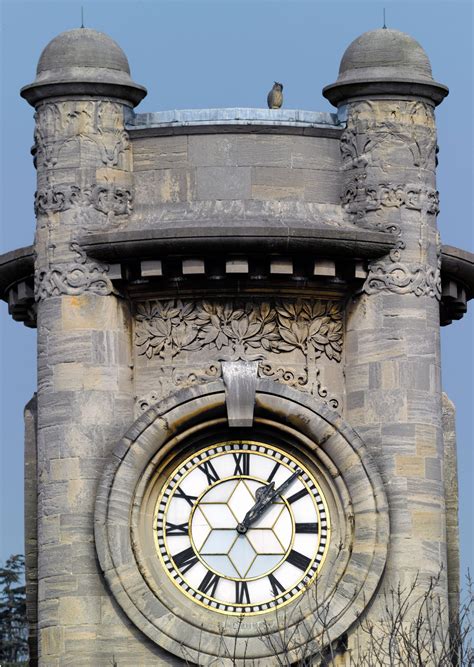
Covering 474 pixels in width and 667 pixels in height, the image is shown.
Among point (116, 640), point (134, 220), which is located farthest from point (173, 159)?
point (116, 640)

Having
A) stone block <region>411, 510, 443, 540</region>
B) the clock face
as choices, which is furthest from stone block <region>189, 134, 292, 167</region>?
stone block <region>411, 510, 443, 540</region>

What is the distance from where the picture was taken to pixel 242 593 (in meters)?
43.3

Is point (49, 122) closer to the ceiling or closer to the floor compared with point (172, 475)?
closer to the ceiling

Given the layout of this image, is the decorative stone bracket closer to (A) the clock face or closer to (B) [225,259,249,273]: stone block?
(A) the clock face

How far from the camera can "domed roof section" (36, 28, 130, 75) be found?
44188 millimetres

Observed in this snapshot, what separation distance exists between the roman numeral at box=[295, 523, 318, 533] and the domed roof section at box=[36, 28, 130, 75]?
6664mm

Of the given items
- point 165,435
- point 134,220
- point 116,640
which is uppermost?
point 134,220

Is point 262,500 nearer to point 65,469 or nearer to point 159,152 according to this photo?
point 65,469

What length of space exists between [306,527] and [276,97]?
613 centimetres

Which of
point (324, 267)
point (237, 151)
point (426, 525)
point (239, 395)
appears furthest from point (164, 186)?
point (426, 525)

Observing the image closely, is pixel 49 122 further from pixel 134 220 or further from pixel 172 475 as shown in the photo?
pixel 172 475

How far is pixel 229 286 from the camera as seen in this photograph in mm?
43688

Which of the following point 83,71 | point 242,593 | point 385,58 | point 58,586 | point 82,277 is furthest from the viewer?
point 385,58

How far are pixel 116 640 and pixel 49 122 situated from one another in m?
7.14
